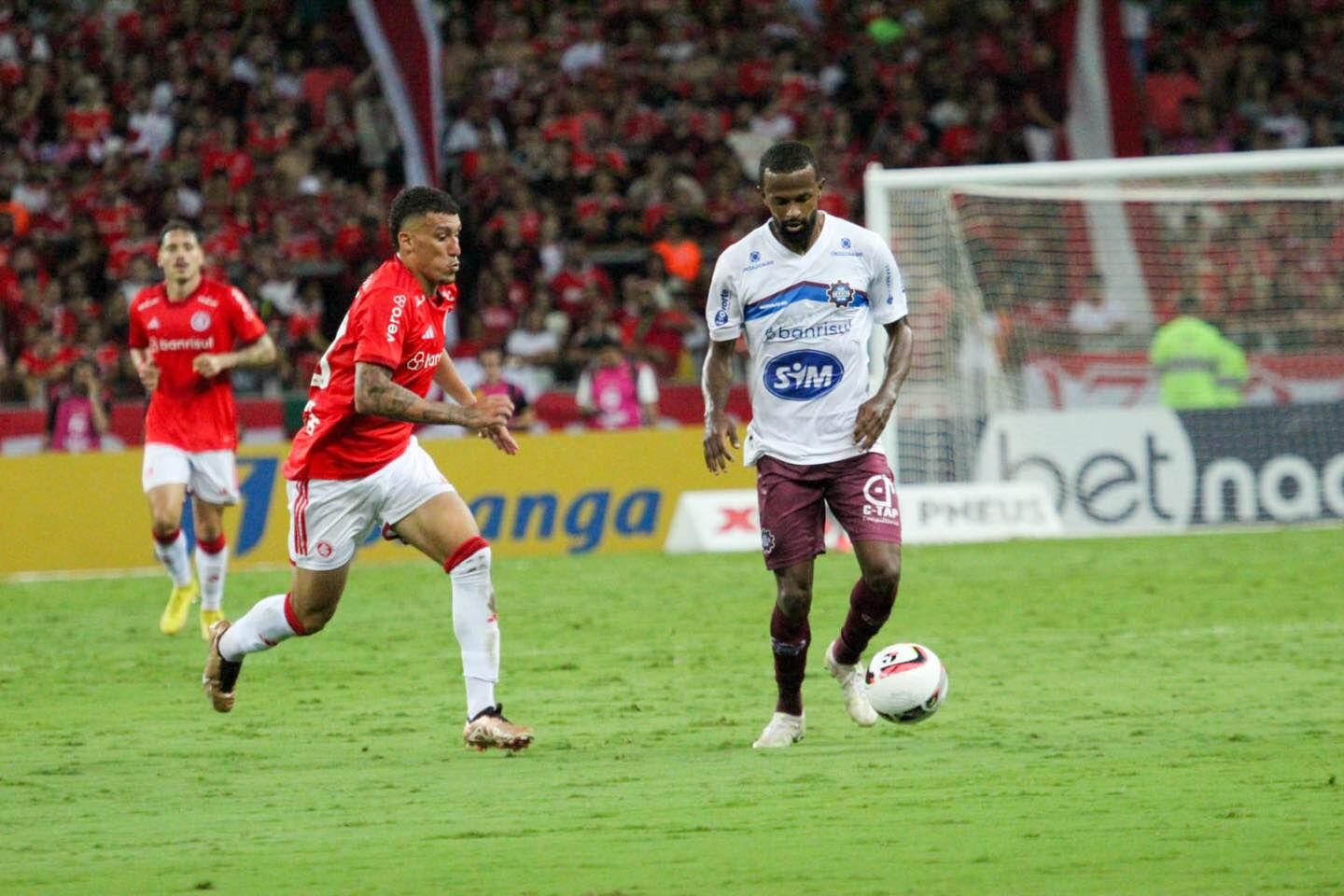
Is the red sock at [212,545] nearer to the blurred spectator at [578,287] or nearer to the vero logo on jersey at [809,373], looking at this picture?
the vero logo on jersey at [809,373]

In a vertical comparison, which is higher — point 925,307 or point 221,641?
point 221,641

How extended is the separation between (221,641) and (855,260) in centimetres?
324

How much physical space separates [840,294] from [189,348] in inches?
245

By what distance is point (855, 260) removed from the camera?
27.4 feet

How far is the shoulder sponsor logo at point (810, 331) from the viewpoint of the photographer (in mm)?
8336

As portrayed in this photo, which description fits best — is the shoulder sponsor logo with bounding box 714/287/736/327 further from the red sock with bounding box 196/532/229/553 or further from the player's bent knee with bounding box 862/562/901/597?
the red sock with bounding box 196/532/229/553

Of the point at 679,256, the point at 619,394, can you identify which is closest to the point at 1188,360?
the point at 619,394

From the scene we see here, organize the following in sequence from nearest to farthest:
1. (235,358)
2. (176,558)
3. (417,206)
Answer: (417,206) < (235,358) < (176,558)

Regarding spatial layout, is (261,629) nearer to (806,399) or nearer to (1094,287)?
(806,399)

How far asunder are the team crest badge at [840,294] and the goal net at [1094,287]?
9.73m

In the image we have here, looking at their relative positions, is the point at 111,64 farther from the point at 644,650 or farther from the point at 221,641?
the point at 221,641

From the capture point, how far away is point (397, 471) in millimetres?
8398

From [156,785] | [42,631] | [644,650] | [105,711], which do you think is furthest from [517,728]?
[42,631]

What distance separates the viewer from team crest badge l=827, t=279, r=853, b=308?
27.2 feet
